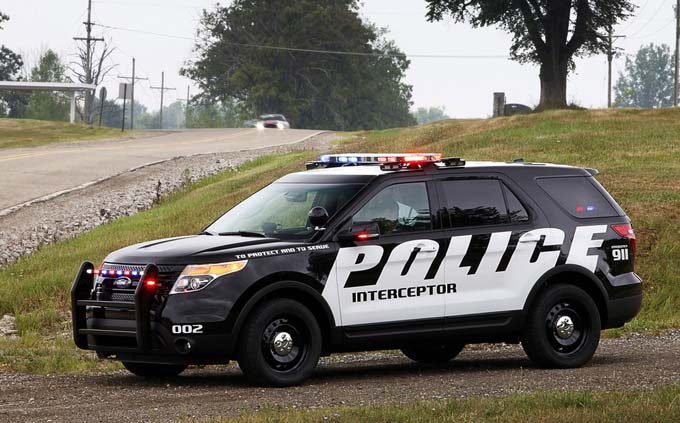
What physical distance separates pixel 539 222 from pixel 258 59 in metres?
85.0

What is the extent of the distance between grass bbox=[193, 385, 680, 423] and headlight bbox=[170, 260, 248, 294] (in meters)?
1.40

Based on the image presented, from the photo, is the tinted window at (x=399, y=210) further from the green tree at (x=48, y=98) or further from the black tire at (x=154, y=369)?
the green tree at (x=48, y=98)

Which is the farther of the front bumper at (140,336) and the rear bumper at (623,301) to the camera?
the rear bumper at (623,301)

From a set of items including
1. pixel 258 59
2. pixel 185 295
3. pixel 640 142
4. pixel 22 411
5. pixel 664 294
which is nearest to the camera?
pixel 22 411

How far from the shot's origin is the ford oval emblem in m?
9.46

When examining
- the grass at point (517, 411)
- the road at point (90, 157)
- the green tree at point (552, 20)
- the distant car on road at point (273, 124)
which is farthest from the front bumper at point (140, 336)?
the distant car on road at point (273, 124)

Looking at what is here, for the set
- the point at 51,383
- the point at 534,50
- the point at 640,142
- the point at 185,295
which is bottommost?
the point at 51,383

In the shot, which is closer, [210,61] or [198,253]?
[198,253]

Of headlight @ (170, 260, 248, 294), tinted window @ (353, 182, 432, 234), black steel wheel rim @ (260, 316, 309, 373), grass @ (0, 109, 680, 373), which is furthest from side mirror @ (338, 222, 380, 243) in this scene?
grass @ (0, 109, 680, 373)

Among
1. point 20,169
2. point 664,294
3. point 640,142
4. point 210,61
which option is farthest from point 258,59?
point 664,294

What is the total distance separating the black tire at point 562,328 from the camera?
10609 millimetres

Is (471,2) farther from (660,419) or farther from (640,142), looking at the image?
(660,419)

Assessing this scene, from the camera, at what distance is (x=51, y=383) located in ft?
32.2

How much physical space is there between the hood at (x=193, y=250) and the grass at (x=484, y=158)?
1.87m
